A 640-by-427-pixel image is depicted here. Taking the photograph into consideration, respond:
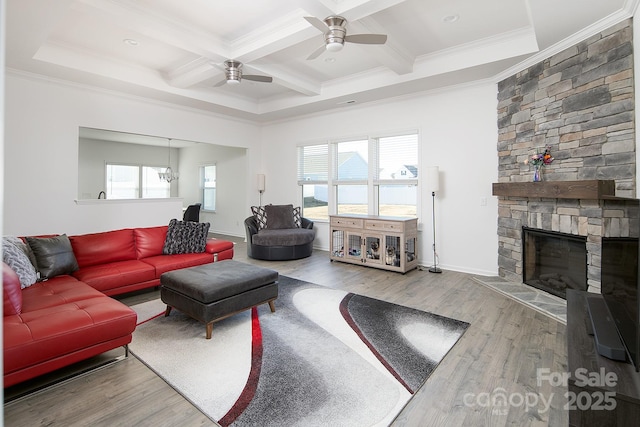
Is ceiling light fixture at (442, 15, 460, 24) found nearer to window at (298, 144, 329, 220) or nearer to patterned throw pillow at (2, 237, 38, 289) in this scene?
window at (298, 144, 329, 220)

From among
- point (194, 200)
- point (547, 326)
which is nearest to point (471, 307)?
point (547, 326)

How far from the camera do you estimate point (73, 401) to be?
2.02m

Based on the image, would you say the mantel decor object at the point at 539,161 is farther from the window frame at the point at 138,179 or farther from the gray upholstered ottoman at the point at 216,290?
the window frame at the point at 138,179

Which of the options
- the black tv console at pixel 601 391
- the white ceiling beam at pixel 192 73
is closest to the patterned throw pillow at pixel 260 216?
the white ceiling beam at pixel 192 73

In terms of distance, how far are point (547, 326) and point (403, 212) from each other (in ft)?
9.68

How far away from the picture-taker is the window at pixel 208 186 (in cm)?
925

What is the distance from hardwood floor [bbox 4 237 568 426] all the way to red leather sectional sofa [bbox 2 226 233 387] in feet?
0.71

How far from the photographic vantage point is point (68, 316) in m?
2.25

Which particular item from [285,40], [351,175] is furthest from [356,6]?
[351,175]

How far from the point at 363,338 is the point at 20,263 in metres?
3.10

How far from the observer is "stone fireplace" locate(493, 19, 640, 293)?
122 inches

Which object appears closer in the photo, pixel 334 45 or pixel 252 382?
pixel 252 382

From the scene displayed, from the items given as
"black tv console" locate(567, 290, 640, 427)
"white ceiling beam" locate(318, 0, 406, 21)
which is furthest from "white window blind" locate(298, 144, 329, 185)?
"black tv console" locate(567, 290, 640, 427)

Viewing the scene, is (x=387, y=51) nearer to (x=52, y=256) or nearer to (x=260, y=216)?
(x=260, y=216)
